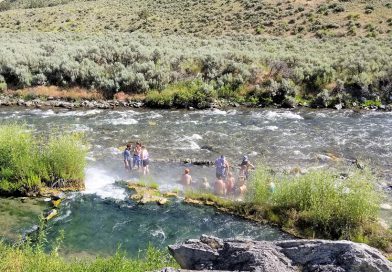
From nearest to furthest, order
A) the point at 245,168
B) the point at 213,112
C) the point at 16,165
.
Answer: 1. the point at 16,165
2. the point at 245,168
3. the point at 213,112

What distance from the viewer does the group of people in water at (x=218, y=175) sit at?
21.1m

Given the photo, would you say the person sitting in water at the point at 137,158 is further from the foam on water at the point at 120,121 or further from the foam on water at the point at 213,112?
the foam on water at the point at 213,112

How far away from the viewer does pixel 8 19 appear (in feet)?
277

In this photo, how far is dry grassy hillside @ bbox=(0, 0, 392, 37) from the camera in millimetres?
62531

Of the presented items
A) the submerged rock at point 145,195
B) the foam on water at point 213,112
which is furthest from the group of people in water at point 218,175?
the foam on water at point 213,112

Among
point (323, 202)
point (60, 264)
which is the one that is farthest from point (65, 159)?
point (323, 202)

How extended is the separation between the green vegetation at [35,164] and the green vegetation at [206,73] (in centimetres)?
1780

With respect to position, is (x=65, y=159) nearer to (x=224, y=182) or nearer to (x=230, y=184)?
(x=224, y=182)

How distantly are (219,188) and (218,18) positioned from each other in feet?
179

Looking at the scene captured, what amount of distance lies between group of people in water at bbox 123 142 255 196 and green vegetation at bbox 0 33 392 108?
14481 millimetres

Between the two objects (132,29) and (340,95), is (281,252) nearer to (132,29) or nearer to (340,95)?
(340,95)

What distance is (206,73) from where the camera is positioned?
43.3 metres

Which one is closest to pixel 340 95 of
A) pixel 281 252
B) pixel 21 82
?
pixel 21 82

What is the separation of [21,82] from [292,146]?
26300mm
